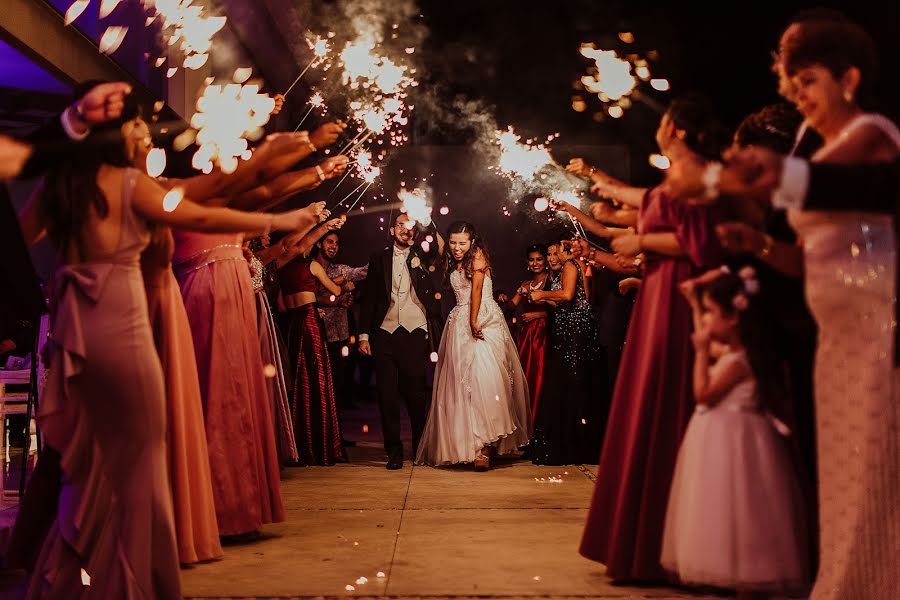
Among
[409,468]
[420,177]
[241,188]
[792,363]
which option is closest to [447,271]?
[409,468]

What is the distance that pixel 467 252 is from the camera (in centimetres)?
862

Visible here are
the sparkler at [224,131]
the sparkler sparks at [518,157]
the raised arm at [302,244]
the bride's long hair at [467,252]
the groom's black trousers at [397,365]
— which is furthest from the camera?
the sparkler sparks at [518,157]

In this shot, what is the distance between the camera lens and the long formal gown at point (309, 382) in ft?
27.4

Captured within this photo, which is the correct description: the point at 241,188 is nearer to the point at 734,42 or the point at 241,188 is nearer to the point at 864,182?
the point at 864,182

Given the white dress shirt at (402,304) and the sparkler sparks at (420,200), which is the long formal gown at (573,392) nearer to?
the white dress shirt at (402,304)

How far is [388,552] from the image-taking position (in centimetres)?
476

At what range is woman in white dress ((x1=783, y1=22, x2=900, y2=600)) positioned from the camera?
9.55ft

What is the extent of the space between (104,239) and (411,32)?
10251 millimetres

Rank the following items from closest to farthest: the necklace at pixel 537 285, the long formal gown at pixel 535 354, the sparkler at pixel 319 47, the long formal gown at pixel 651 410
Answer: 1. the long formal gown at pixel 651 410
2. the necklace at pixel 537 285
3. the long formal gown at pixel 535 354
4. the sparkler at pixel 319 47

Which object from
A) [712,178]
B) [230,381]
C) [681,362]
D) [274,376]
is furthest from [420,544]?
[712,178]

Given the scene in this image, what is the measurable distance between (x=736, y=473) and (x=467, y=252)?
5609mm

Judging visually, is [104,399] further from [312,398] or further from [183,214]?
[312,398]

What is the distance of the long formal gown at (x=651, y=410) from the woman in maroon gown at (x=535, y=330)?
477 centimetres

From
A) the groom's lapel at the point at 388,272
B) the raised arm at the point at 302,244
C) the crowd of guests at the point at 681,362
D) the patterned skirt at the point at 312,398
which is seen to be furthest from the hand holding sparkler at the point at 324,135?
the patterned skirt at the point at 312,398
